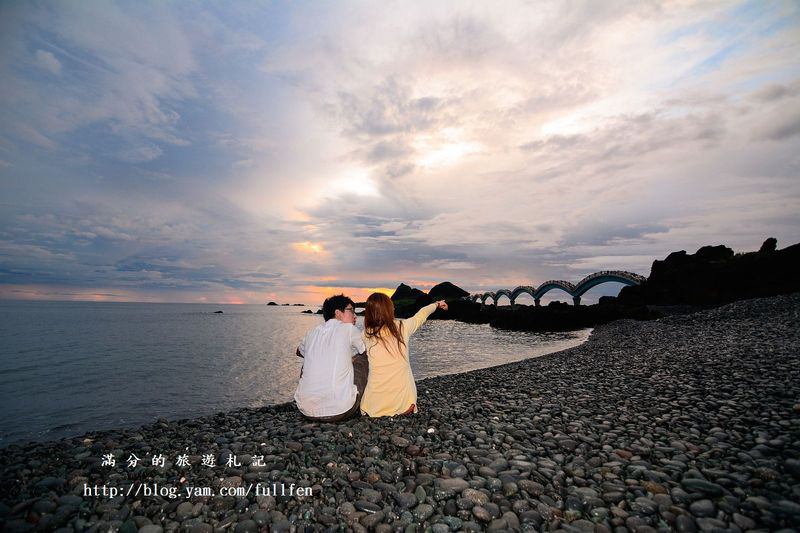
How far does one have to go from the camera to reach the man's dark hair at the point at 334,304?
25.7ft

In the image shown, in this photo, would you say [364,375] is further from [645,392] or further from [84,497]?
[645,392]

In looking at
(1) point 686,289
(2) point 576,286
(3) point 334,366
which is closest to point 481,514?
(3) point 334,366

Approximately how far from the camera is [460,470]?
5574mm

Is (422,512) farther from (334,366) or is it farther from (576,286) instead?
(576,286)

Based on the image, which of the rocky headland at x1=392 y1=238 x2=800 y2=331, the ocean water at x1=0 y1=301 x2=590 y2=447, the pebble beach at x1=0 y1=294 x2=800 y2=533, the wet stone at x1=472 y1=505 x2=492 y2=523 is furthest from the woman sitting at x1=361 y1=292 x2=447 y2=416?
the rocky headland at x1=392 y1=238 x2=800 y2=331

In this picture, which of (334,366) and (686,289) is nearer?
(334,366)

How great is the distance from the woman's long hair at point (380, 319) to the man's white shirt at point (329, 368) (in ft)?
1.05

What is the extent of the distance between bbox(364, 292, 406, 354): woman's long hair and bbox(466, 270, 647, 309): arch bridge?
101m

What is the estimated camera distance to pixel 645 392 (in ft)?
33.8

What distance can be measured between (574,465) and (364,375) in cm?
437

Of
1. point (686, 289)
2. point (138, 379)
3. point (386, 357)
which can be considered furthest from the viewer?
point (686, 289)

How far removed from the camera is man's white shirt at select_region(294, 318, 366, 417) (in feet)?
24.1

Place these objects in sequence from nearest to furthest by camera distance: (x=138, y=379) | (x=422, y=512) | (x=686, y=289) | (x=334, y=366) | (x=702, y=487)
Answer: (x=422, y=512) < (x=702, y=487) < (x=334, y=366) < (x=138, y=379) < (x=686, y=289)

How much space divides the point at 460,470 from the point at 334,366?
3.07m
